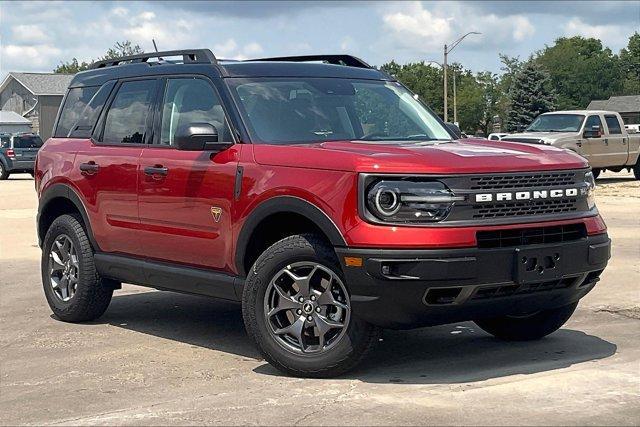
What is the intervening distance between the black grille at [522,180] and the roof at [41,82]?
285 feet

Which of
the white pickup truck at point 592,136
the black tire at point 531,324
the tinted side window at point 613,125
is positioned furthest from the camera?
the tinted side window at point 613,125

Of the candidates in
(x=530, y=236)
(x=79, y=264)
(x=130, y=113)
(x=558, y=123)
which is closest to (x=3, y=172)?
(x=558, y=123)

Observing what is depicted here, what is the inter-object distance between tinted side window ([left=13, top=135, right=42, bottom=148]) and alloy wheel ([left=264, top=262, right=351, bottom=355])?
32.5m

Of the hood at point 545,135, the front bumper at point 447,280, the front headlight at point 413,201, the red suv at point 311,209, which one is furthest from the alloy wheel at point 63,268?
the hood at point 545,135

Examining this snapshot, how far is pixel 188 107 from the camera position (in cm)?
757

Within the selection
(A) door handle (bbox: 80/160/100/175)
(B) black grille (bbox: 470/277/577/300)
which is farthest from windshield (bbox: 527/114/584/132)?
(B) black grille (bbox: 470/277/577/300)

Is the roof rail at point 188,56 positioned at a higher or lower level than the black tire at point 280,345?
higher

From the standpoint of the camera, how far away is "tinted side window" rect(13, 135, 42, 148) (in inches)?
1464

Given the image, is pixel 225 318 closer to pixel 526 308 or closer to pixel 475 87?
pixel 526 308

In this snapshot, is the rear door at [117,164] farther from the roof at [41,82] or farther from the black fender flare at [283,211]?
the roof at [41,82]

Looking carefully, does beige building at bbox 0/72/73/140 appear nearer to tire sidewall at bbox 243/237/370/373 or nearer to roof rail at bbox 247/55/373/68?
roof rail at bbox 247/55/373/68

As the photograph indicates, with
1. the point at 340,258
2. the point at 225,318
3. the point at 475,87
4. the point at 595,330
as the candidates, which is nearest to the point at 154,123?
the point at 225,318

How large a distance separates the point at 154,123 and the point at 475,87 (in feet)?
378

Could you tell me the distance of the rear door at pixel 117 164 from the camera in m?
7.76
